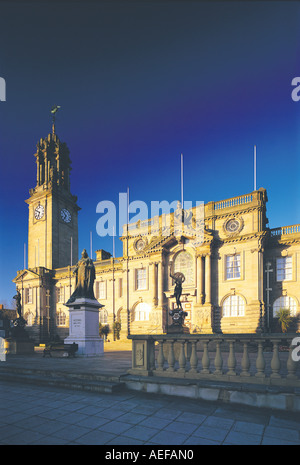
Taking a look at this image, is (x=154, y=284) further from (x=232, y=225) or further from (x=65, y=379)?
(x=65, y=379)

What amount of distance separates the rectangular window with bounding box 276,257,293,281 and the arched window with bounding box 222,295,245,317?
4.02 m

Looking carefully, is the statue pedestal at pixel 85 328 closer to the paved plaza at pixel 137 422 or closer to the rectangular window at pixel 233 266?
the paved plaza at pixel 137 422

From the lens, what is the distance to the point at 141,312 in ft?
104

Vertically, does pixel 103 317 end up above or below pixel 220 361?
below

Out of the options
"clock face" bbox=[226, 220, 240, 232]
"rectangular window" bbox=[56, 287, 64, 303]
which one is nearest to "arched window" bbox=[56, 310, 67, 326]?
"rectangular window" bbox=[56, 287, 64, 303]

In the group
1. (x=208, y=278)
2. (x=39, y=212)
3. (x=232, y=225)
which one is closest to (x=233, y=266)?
(x=208, y=278)

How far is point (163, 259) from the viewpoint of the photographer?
101 ft

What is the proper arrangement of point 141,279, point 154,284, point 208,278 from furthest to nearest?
point 141,279, point 154,284, point 208,278

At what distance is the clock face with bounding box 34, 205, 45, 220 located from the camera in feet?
152

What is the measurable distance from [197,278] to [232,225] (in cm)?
636

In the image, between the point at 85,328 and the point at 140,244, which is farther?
the point at 140,244

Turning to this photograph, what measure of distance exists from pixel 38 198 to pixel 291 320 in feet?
136

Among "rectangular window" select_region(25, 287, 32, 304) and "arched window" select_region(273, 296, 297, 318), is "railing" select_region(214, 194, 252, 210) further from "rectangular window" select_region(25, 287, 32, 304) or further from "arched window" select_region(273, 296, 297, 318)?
"rectangular window" select_region(25, 287, 32, 304)

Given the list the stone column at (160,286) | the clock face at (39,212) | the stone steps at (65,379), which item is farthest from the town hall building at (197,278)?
the stone steps at (65,379)
